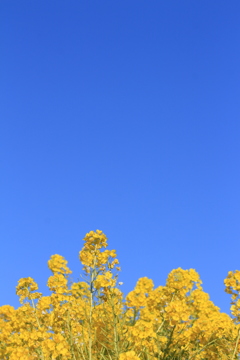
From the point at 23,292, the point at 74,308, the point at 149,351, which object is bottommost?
the point at 149,351

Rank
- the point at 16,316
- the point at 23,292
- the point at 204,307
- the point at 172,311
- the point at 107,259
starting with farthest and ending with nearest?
the point at 16,316
the point at 204,307
the point at 23,292
the point at 107,259
the point at 172,311

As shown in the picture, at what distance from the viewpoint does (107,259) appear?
17.0 ft

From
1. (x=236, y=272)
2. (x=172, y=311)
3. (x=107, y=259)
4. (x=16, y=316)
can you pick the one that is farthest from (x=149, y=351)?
(x=16, y=316)

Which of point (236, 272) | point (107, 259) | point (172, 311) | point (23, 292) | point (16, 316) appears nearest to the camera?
point (172, 311)

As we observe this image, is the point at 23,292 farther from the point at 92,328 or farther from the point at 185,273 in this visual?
the point at 185,273

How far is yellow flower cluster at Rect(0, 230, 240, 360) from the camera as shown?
15.4ft

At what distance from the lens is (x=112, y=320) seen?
531cm

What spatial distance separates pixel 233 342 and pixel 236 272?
83cm

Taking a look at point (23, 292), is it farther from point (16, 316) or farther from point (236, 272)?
point (236, 272)

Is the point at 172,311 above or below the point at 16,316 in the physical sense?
below

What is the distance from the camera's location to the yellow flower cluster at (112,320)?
4688mm

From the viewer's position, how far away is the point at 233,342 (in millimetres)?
5320

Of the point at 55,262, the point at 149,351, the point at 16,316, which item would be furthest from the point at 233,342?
the point at 16,316

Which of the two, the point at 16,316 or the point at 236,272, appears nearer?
the point at 236,272
